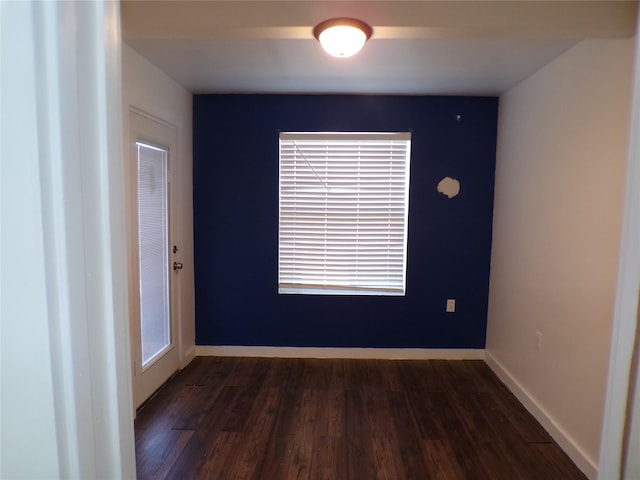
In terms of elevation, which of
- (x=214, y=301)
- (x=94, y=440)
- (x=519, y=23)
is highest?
(x=519, y=23)

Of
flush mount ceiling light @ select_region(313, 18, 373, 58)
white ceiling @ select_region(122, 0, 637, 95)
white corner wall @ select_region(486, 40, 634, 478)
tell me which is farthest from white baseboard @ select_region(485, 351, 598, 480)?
flush mount ceiling light @ select_region(313, 18, 373, 58)

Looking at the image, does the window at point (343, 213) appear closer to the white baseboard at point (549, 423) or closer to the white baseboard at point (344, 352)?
the white baseboard at point (344, 352)

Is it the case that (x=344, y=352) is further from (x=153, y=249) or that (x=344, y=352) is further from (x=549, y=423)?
(x=153, y=249)

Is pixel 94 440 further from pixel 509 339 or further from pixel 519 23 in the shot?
pixel 509 339

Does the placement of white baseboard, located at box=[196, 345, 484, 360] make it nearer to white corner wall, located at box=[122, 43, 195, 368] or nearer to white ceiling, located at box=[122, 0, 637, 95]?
white corner wall, located at box=[122, 43, 195, 368]

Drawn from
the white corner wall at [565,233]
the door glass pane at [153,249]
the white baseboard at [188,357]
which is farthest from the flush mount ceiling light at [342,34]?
the white baseboard at [188,357]

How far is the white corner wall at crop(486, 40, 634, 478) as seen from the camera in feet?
5.99

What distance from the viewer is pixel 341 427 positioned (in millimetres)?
2338

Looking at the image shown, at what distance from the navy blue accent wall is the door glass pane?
0.53 metres

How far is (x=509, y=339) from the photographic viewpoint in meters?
2.92

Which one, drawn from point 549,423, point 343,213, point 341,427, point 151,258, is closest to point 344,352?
point 341,427

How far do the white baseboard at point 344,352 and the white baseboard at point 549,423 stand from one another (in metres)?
0.34

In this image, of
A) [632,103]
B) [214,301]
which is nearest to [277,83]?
[214,301]

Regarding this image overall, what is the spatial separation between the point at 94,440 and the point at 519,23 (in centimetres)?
206
